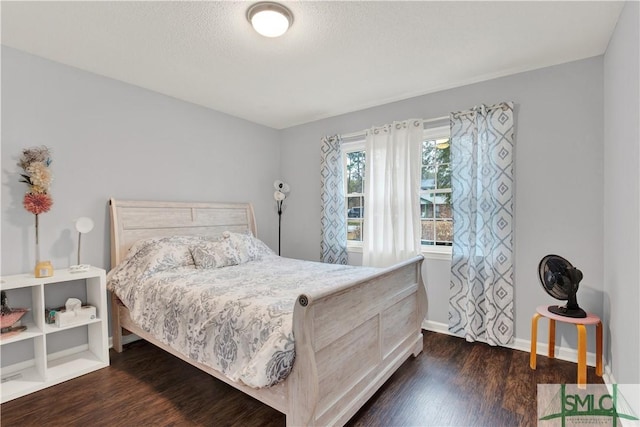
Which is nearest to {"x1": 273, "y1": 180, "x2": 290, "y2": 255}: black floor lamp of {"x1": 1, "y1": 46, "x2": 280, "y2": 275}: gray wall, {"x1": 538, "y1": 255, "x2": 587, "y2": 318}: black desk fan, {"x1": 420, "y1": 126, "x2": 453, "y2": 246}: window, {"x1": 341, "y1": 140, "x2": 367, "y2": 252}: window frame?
{"x1": 1, "y1": 46, "x2": 280, "y2": 275}: gray wall

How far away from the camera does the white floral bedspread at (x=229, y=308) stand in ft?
4.99

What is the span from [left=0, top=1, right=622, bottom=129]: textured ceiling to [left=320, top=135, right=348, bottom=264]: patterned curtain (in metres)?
0.89

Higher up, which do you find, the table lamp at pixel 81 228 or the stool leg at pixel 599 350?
the table lamp at pixel 81 228

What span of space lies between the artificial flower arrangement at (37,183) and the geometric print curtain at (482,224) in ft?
11.5

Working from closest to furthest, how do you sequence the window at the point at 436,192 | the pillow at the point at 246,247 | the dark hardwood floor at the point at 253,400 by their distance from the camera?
the dark hardwood floor at the point at 253,400
the pillow at the point at 246,247
the window at the point at 436,192

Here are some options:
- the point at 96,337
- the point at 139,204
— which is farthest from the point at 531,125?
the point at 96,337

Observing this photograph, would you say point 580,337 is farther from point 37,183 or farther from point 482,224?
A: point 37,183

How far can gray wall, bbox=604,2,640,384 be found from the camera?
5.42 ft

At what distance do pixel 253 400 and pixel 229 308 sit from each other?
717 mm

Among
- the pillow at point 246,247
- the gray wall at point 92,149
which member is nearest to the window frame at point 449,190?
the pillow at point 246,247

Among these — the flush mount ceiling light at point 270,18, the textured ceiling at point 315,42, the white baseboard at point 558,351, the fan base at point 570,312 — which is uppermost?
the textured ceiling at point 315,42

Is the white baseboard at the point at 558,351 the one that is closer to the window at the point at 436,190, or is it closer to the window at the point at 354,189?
the window at the point at 436,190

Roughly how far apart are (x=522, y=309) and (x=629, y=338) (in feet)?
3.40

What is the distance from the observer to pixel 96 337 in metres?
2.58
